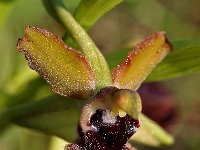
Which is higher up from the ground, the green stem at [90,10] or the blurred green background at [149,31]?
the green stem at [90,10]

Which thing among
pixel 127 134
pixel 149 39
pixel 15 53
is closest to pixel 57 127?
pixel 127 134

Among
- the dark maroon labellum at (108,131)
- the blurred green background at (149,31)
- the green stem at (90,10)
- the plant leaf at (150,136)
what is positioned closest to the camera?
the dark maroon labellum at (108,131)

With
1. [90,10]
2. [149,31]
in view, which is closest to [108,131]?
[90,10]

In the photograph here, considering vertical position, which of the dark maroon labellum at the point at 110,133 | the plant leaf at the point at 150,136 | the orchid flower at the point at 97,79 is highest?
the orchid flower at the point at 97,79

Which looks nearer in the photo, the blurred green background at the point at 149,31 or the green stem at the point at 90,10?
the green stem at the point at 90,10

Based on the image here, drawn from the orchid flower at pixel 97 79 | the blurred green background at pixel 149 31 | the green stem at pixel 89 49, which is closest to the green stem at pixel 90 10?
the green stem at pixel 89 49

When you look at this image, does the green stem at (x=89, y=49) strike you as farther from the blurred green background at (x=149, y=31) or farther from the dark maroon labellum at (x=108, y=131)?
the blurred green background at (x=149, y=31)

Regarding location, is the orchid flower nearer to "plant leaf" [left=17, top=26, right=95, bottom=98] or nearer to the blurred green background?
"plant leaf" [left=17, top=26, right=95, bottom=98]

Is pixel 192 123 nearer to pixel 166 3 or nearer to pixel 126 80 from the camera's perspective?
pixel 166 3
